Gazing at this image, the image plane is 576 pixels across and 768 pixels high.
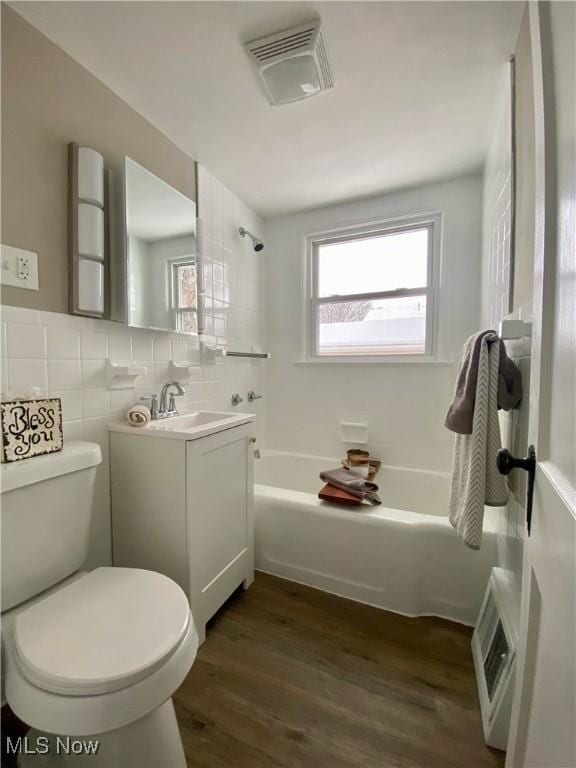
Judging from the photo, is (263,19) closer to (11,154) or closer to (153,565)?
(11,154)

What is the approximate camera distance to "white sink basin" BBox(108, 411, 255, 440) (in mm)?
1232

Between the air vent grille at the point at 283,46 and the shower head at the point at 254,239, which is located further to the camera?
the shower head at the point at 254,239

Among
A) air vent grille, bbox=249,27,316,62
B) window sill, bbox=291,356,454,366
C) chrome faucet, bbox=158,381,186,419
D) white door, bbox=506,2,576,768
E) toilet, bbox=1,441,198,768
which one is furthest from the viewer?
window sill, bbox=291,356,454,366

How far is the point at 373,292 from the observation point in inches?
96.1

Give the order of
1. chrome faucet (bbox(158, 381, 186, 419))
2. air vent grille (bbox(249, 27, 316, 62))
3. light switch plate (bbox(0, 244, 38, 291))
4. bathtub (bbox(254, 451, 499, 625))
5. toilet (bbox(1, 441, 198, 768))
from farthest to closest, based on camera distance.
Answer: chrome faucet (bbox(158, 381, 186, 419))
bathtub (bbox(254, 451, 499, 625))
air vent grille (bbox(249, 27, 316, 62))
light switch plate (bbox(0, 244, 38, 291))
toilet (bbox(1, 441, 198, 768))

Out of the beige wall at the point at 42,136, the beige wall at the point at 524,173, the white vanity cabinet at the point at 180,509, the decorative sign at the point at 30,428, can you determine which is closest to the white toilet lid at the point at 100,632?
the white vanity cabinet at the point at 180,509

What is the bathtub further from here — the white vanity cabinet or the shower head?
the shower head

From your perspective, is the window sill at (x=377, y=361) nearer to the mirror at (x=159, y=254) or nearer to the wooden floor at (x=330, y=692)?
the mirror at (x=159, y=254)

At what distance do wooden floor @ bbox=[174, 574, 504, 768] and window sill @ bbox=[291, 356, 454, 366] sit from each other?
1.49m

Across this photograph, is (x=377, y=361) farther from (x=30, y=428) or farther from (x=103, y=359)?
(x=30, y=428)

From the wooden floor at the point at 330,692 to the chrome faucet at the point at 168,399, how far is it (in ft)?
3.18

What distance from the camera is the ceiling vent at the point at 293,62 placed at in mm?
1164

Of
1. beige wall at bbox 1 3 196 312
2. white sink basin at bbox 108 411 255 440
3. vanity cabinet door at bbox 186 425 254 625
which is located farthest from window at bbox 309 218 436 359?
beige wall at bbox 1 3 196 312

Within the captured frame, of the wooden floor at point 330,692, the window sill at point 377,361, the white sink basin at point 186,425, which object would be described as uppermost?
the window sill at point 377,361
